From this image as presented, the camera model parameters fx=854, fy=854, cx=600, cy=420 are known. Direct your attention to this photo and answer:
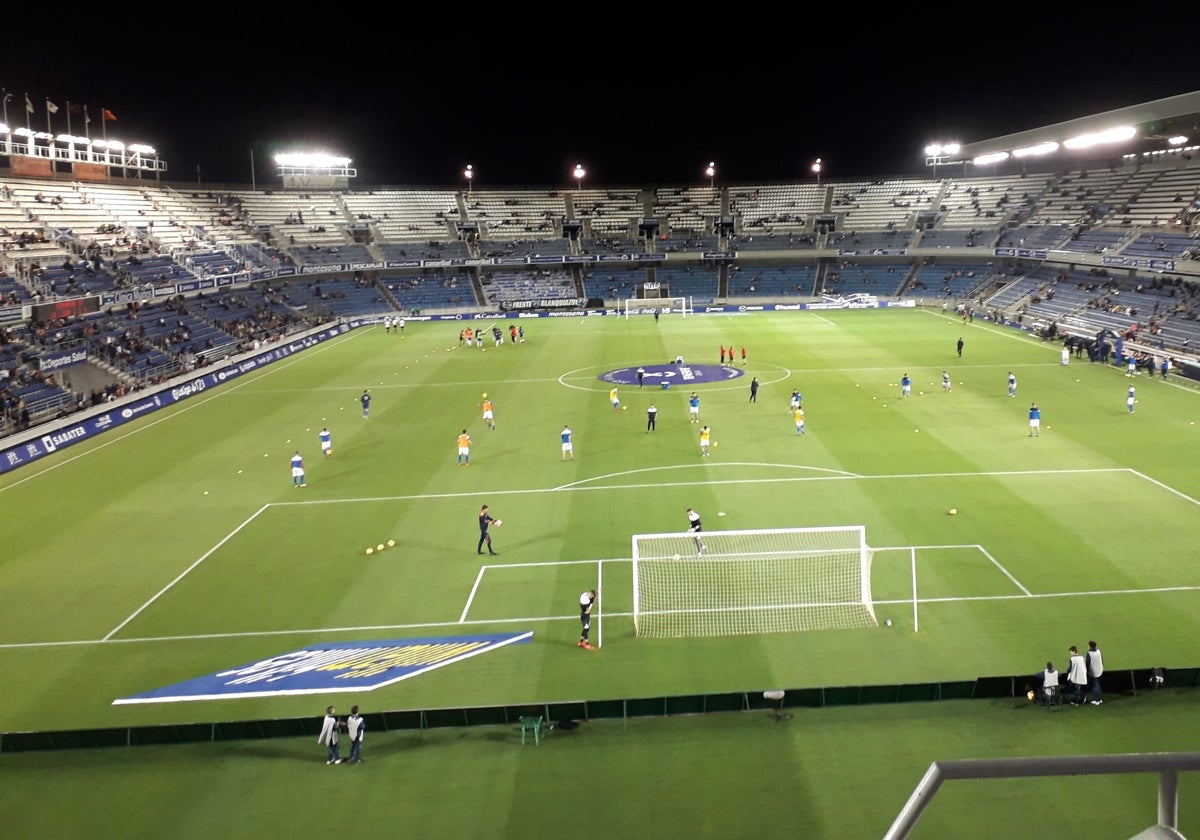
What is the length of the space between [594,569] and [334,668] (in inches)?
267

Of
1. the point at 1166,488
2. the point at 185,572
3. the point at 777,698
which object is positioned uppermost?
the point at 1166,488

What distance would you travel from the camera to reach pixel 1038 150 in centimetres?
8062

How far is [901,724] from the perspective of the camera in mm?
14141

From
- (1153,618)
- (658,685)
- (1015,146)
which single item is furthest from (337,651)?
(1015,146)

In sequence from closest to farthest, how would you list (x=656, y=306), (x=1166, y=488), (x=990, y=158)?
(x=1166, y=488), (x=656, y=306), (x=990, y=158)

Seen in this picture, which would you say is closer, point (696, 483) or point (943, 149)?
point (696, 483)

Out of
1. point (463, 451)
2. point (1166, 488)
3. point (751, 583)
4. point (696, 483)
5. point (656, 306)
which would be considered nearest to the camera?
point (751, 583)

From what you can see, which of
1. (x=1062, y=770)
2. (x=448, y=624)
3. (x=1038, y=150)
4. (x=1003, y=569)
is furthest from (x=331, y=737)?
(x=1038, y=150)

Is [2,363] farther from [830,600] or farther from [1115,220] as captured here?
[1115,220]

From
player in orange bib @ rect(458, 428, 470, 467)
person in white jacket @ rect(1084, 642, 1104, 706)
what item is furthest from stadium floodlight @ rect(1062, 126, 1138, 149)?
person in white jacket @ rect(1084, 642, 1104, 706)

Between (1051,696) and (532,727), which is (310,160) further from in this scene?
(1051,696)

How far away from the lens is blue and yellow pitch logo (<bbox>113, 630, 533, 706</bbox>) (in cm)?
1591

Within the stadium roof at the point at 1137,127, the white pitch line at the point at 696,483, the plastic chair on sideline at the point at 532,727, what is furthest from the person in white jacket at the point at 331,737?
the stadium roof at the point at 1137,127

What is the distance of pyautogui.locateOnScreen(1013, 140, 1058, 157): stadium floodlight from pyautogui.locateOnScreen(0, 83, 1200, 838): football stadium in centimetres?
1535
